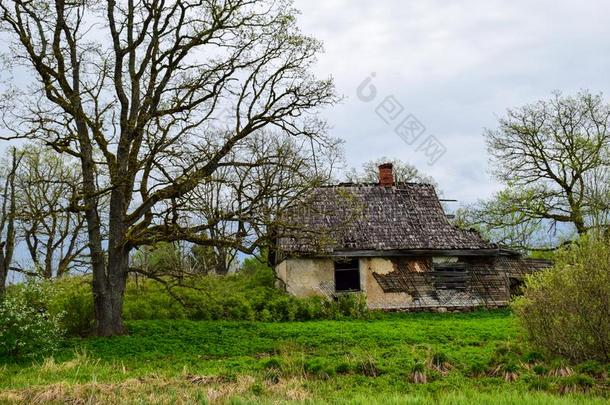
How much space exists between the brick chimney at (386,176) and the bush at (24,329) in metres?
18.7

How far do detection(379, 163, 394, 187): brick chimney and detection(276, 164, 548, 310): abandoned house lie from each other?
2010 mm

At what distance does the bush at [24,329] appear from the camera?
1489 centimetres

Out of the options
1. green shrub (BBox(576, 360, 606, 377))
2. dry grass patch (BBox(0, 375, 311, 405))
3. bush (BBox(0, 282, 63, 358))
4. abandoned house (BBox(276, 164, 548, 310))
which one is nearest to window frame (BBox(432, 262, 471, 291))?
abandoned house (BBox(276, 164, 548, 310))

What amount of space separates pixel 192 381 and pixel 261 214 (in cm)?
694

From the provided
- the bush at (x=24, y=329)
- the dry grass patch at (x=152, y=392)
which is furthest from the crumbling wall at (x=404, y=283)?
the dry grass patch at (x=152, y=392)

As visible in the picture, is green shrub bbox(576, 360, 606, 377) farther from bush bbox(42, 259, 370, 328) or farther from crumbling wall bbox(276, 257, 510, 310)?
crumbling wall bbox(276, 257, 510, 310)

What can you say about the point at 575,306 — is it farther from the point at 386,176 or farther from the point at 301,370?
the point at 386,176

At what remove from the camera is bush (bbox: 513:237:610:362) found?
38.9 ft

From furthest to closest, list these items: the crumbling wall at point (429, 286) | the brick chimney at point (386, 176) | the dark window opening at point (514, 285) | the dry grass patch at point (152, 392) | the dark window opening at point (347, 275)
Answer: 1. the brick chimney at point (386, 176)
2. the dark window opening at point (514, 285)
3. the dark window opening at point (347, 275)
4. the crumbling wall at point (429, 286)
5. the dry grass patch at point (152, 392)

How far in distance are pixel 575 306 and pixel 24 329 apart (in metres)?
11.9

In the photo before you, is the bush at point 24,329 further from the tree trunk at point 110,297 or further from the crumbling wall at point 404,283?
the crumbling wall at point 404,283

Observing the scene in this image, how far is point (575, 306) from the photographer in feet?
39.6

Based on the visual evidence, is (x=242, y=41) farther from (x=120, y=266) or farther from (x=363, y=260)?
(x=363, y=260)

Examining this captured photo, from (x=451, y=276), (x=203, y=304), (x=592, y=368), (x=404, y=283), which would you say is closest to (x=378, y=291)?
(x=404, y=283)
